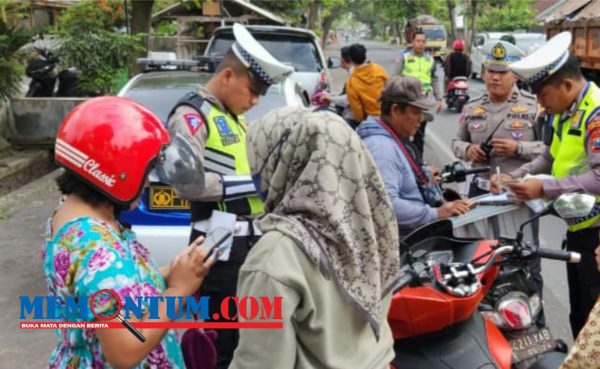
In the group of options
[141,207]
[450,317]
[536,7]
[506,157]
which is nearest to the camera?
[450,317]

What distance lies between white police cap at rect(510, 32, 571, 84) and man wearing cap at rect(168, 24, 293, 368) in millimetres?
1091

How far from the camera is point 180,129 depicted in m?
2.50

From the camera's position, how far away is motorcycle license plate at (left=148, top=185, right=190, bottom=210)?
13.3ft

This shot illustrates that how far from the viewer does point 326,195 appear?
4.88ft

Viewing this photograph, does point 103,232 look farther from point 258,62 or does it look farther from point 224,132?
point 258,62

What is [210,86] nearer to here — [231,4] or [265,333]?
[265,333]

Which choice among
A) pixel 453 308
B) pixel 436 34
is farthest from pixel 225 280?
pixel 436 34

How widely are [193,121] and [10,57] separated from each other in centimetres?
634

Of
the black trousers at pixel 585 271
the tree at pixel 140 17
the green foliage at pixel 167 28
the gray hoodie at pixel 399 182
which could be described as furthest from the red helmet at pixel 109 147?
the green foliage at pixel 167 28

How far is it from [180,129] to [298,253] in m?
1.20

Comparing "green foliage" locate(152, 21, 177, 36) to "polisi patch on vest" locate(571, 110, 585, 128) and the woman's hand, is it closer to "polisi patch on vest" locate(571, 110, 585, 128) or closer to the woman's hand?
"polisi patch on vest" locate(571, 110, 585, 128)

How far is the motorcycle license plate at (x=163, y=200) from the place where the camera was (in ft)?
13.3

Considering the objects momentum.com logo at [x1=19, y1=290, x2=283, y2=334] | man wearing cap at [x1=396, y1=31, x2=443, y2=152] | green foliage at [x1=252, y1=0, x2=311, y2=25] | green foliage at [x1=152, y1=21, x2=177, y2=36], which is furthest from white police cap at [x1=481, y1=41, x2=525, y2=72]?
green foliage at [x1=252, y1=0, x2=311, y2=25]

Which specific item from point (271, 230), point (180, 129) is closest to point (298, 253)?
point (271, 230)
